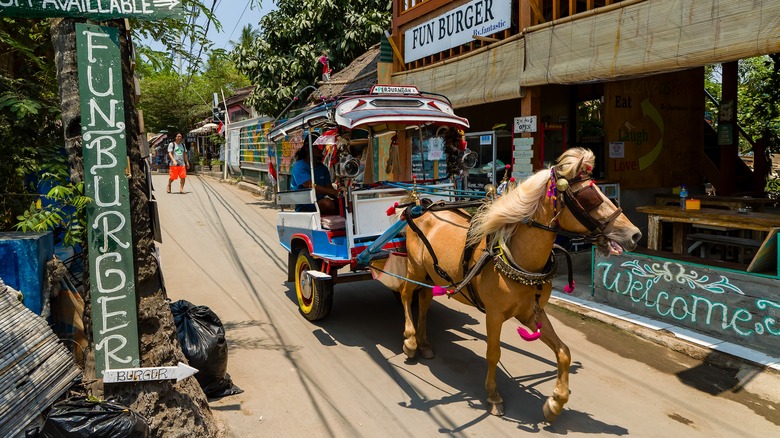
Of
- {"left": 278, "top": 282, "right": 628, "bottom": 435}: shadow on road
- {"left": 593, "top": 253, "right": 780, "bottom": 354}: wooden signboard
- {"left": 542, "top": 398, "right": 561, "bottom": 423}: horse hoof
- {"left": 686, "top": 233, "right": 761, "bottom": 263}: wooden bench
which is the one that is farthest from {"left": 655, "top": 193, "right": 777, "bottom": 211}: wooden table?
{"left": 542, "top": 398, "right": 561, "bottom": 423}: horse hoof

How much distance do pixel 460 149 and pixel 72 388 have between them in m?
4.73

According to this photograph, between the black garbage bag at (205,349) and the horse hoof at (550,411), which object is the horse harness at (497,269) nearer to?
the horse hoof at (550,411)

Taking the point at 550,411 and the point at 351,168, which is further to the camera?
the point at 351,168

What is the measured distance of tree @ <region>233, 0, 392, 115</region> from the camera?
16.5m

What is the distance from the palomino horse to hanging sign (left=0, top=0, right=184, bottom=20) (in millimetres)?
2872

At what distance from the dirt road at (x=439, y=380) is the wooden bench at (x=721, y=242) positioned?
8.43 feet

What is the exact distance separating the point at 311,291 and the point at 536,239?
346 centimetres

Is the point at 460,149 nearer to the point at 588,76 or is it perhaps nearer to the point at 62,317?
the point at 588,76

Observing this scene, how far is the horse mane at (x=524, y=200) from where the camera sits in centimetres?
416

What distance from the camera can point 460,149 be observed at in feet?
22.4

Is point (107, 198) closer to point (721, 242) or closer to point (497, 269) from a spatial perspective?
point (497, 269)

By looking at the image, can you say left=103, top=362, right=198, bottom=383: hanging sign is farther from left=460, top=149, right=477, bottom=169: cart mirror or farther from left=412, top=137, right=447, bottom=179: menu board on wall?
left=460, top=149, right=477, bottom=169: cart mirror

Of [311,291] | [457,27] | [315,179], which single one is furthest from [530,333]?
[457,27]

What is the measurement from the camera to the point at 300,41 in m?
16.9
